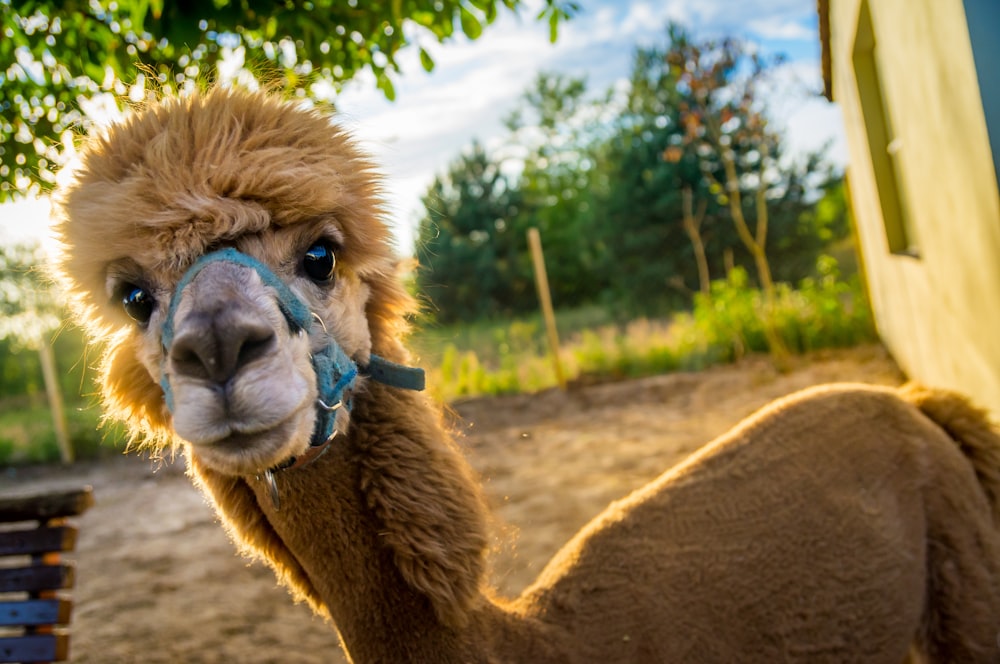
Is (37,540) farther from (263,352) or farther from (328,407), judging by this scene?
(263,352)

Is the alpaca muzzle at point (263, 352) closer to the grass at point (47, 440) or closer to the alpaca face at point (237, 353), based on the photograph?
the alpaca face at point (237, 353)

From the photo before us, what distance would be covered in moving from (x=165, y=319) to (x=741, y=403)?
7062mm

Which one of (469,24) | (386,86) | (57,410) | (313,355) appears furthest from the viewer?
(57,410)

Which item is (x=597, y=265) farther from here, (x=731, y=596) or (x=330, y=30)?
(x=731, y=596)

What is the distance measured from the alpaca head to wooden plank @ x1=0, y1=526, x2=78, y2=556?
57.7 inches

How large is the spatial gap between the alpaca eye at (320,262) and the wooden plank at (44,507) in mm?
1950

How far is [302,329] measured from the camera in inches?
59.6

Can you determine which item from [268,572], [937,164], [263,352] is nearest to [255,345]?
[263,352]

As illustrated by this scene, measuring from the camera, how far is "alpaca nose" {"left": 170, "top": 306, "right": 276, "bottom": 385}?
4.16 ft

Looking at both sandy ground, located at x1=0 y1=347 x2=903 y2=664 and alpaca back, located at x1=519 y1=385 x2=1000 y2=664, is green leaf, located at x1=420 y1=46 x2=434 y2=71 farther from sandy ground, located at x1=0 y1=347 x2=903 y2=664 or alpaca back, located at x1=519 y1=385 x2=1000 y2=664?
alpaca back, located at x1=519 y1=385 x2=1000 y2=664

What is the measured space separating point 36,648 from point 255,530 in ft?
6.03

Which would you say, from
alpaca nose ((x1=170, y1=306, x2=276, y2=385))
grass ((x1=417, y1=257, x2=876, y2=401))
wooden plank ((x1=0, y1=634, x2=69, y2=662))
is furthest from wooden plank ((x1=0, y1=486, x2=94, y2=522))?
grass ((x1=417, y1=257, x2=876, y2=401))

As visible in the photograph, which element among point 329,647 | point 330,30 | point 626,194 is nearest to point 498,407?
point 329,647

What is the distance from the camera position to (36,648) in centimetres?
281
